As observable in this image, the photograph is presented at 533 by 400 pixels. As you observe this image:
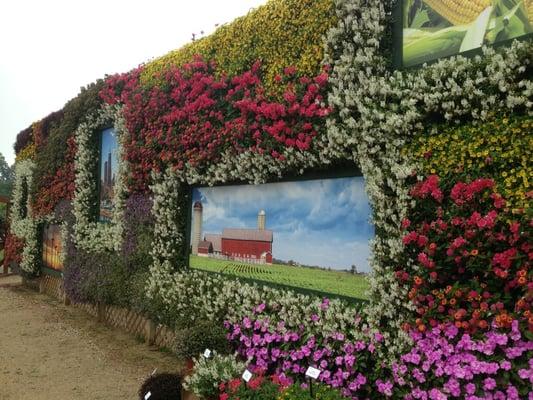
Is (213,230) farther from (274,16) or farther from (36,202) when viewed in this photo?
(36,202)

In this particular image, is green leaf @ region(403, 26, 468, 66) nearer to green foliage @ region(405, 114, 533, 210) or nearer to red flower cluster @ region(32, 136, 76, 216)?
green foliage @ region(405, 114, 533, 210)

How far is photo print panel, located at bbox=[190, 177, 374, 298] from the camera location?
5.36 meters

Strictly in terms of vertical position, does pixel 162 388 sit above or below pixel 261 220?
below

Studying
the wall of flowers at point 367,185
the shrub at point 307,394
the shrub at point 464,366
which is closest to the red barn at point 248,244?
the wall of flowers at point 367,185

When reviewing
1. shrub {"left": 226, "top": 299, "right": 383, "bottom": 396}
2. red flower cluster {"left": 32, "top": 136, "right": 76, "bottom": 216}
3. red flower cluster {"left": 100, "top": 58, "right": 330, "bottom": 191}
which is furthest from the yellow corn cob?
red flower cluster {"left": 32, "top": 136, "right": 76, "bottom": 216}

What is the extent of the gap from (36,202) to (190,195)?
845cm

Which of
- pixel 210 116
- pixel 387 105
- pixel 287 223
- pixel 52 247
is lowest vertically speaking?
pixel 52 247

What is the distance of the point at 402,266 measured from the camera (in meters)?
A: 4.62

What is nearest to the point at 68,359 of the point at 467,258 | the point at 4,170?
the point at 467,258

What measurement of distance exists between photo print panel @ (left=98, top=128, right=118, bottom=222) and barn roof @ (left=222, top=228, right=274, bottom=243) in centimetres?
416

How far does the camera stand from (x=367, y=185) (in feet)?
16.1

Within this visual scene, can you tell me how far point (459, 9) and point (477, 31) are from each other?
32 centimetres

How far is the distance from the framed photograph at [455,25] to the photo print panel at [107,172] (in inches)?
281

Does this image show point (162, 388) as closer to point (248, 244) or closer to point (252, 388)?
point (252, 388)
